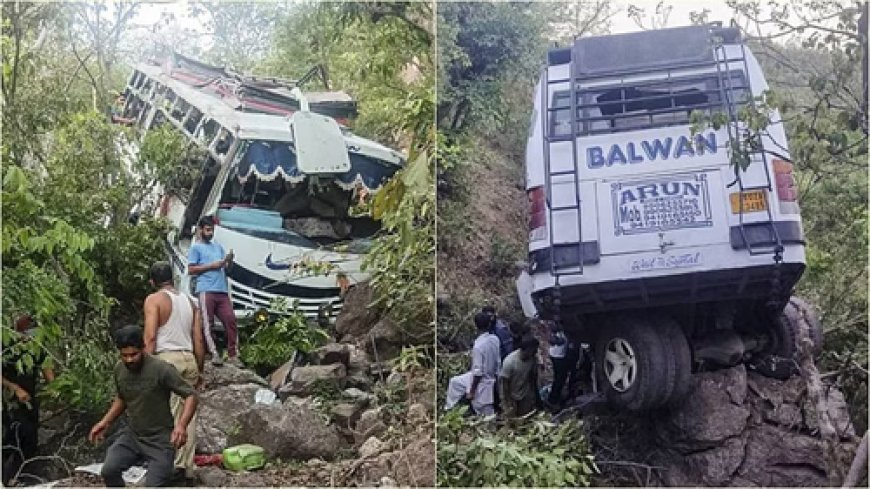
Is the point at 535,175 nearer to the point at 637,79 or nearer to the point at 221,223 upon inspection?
the point at 637,79

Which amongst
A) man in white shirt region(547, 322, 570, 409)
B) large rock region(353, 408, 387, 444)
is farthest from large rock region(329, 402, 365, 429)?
man in white shirt region(547, 322, 570, 409)

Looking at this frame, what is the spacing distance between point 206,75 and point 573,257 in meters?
1.72

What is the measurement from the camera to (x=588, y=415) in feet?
13.4

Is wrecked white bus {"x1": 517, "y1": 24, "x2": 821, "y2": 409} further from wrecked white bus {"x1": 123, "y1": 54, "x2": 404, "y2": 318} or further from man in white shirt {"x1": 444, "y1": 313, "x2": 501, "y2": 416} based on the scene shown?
wrecked white bus {"x1": 123, "y1": 54, "x2": 404, "y2": 318}

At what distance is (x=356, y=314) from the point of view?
4340 mm

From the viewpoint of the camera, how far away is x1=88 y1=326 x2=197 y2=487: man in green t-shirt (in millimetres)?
3861

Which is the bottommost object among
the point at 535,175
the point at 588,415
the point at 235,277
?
the point at 588,415

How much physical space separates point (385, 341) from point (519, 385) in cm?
58

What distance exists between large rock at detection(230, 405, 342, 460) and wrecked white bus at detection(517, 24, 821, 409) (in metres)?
1.01

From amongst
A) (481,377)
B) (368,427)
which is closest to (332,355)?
(368,427)

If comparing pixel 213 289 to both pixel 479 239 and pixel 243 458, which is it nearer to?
pixel 243 458

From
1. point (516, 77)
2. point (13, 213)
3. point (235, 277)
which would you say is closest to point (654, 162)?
point (516, 77)

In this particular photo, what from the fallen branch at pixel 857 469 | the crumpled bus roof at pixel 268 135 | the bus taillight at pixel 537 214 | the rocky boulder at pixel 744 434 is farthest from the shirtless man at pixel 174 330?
the fallen branch at pixel 857 469

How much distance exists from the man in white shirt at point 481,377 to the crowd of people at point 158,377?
0.92m
